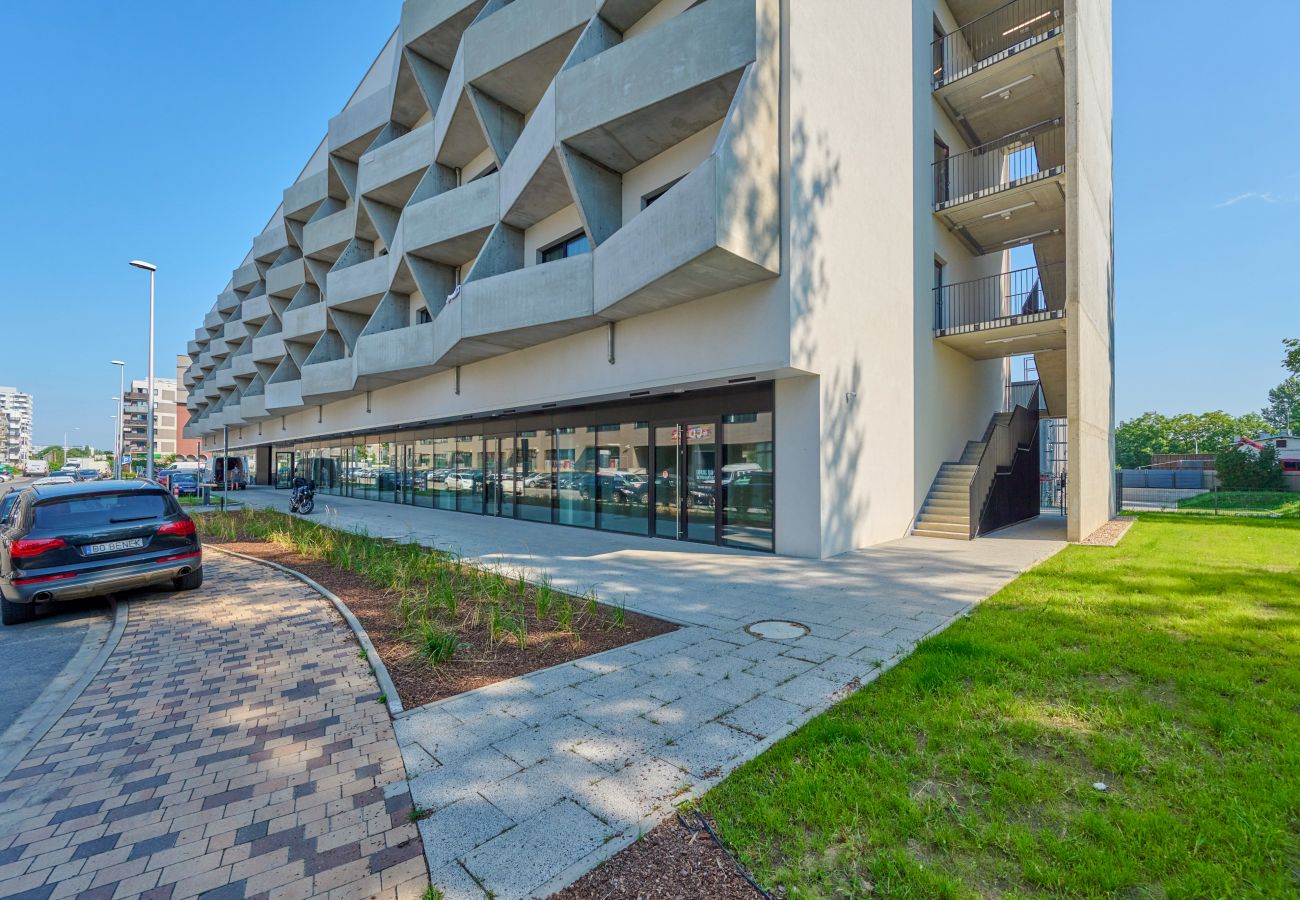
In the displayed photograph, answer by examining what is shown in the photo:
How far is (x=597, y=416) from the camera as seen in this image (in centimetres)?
1472

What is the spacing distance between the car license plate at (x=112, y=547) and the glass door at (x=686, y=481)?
→ 8.96 meters

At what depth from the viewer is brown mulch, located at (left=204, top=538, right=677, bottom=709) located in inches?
187

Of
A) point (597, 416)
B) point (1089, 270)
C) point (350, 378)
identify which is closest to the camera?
point (1089, 270)

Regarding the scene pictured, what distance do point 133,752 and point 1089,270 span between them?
17.8 metres

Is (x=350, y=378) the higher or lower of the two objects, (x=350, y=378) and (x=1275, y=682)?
the higher

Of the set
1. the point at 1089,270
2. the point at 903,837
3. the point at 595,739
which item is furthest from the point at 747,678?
the point at 1089,270

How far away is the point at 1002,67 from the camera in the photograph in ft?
42.8

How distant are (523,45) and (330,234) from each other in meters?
17.1

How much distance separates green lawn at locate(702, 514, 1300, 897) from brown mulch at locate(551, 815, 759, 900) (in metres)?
0.12

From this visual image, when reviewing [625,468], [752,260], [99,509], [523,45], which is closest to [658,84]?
[752,260]

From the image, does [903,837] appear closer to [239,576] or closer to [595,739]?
[595,739]

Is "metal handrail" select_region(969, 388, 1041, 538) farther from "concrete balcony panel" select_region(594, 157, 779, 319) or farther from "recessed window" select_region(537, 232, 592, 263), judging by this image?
"recessed window" select_region(537, 232, 592, 263)

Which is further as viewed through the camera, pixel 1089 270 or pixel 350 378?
pixel 350 378

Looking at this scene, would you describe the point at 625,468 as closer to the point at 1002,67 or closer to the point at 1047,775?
the point at 1047,775
